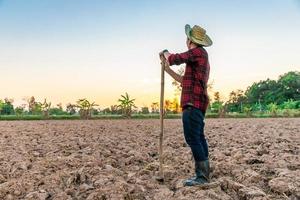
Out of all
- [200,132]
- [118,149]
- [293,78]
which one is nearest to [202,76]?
[200,132]

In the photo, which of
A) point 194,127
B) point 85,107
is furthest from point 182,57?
point 85,107

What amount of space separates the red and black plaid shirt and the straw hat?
0.07 m

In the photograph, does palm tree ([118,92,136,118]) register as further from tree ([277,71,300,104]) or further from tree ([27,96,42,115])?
tree ([277,71,300,104])

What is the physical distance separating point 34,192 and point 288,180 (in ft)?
8.33

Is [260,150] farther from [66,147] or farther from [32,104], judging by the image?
[32,104]

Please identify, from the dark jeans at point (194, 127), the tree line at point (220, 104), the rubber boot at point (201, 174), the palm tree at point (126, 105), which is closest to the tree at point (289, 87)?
the tree line at point (220, 104)

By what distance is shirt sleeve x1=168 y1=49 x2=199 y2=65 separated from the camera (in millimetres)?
4328

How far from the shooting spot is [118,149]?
7887 mm

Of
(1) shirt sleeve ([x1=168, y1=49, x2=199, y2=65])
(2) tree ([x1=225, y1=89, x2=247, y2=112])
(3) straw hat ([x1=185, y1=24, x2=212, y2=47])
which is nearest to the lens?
(1) shirt sleeve ([x1=168, y1=49, x2=199, y2=65])

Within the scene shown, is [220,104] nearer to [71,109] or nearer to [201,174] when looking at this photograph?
[71,109]

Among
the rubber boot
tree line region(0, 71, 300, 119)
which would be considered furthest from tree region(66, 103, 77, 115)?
the rubber boot

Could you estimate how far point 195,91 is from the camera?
14.3ft

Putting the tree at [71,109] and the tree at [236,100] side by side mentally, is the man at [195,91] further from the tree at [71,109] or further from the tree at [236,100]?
the tree at [236,100]

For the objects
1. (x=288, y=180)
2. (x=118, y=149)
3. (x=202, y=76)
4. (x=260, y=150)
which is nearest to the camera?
(x=202, y=76)
